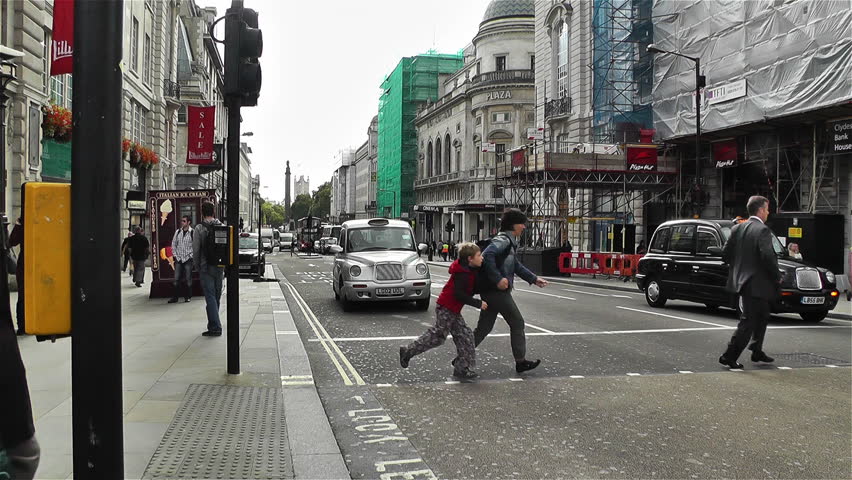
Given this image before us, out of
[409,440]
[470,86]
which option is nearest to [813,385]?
[409,440]

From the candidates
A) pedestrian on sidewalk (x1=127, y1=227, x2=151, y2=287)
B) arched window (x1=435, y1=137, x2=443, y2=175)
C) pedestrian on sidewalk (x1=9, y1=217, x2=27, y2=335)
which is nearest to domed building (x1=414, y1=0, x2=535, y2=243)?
arched window (x1=435, y1=137, x2=443, y2=175)

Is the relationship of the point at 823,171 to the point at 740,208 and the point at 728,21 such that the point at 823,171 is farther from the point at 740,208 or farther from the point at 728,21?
the point at 728,21

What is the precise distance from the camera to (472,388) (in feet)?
21.7

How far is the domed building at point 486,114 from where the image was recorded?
2486 inches

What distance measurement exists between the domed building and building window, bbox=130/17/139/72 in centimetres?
3457

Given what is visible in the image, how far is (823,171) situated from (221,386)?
Answer: 20.5 meters

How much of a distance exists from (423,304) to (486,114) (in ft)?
173

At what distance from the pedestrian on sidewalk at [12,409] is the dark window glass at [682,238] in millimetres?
13649

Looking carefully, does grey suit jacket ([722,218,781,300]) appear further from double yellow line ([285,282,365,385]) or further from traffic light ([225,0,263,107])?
traffic light ([225,0,263,107])

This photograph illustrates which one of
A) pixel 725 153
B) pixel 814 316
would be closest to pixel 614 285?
pixel 725 153

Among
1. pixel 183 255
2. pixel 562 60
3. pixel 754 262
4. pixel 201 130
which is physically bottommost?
pixel 183 255

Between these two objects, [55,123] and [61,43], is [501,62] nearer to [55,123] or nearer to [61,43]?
[55,123]

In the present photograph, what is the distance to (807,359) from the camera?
8.41 m

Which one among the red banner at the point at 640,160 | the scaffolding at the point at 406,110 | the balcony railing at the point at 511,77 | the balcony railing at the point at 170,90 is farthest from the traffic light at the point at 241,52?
the scaffolding at the point at 406,110
